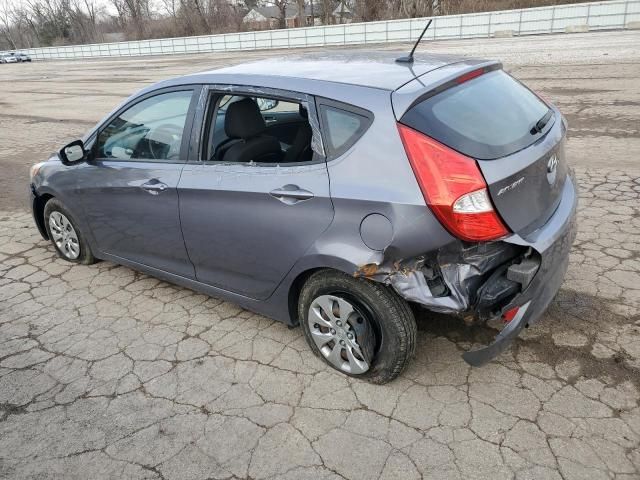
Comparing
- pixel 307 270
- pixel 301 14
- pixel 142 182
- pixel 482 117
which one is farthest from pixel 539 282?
pixel 301 14

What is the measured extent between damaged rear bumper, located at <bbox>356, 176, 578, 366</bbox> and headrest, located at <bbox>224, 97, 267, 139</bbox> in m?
1.26

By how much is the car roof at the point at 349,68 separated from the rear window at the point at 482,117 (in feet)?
0.74

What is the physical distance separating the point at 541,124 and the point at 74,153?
130 inches

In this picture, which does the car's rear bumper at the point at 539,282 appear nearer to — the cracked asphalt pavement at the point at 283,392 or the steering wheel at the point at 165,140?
the cracked asphalt pavement at the point at 283,392

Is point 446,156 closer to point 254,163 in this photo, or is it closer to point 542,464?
point 254,163

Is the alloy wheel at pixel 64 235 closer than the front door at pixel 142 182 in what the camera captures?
No

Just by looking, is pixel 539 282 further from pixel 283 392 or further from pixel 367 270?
pixel 283 392

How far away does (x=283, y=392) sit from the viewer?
291 centimetres

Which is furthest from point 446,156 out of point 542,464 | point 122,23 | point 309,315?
point 122,23

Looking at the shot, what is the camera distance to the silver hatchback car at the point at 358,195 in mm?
2471

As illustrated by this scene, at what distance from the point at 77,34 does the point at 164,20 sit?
22229 millimetres

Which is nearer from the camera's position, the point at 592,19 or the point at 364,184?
the point at 364,184

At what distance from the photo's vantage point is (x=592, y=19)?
1118 inches

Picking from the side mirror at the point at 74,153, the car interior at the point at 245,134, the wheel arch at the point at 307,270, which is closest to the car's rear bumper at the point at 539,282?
the wheel arch at the point at 307,270
